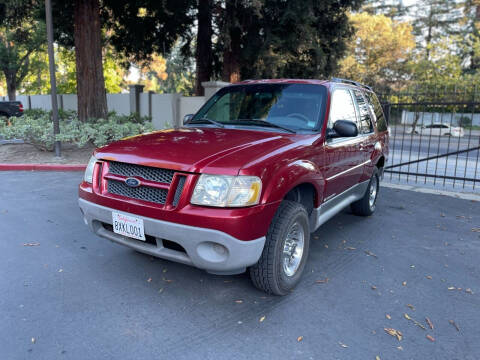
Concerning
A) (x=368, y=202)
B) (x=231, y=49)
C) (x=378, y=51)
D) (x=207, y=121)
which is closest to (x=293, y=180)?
(x=207, y=121)

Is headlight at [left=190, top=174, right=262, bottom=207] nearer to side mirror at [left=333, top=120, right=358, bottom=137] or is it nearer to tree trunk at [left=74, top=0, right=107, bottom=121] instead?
side mirror at [left=333, top=120, right=358, bottom=137]

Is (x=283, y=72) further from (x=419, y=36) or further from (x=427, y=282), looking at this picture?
(x=419, y=36)

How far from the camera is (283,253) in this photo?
3189 millimetres

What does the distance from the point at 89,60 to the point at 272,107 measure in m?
7.84

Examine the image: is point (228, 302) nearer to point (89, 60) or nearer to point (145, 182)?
point (145, 182)

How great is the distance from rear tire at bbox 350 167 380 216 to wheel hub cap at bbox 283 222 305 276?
2.47 meters

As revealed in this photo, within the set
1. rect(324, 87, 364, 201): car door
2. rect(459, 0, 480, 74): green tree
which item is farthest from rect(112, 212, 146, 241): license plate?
rect(459, 0, 480, 74): green tree

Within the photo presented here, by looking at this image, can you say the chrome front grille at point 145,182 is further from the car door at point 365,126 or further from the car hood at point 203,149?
the car door at point 365,126

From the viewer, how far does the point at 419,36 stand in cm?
4725

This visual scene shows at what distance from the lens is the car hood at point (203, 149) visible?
2.82m

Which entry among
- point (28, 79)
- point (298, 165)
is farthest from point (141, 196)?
point (28, 79)

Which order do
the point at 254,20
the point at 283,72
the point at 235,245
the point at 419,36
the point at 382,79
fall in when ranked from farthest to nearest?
the point at 419,36 → the point at 382,79 → the point at 283,72 → the point at 254,20 → the point at 235,245

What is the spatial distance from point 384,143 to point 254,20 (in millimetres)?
8306

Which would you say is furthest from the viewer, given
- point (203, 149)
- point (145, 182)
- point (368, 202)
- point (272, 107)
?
point (368, 202)
